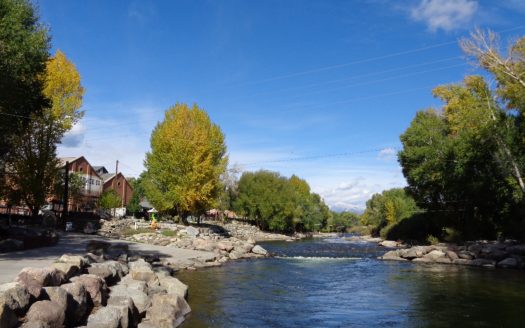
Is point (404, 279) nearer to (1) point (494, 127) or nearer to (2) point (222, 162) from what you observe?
(1) point (494, 127)

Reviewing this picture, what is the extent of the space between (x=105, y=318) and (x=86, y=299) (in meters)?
1.05

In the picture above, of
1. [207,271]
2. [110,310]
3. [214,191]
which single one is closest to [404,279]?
[207,271]

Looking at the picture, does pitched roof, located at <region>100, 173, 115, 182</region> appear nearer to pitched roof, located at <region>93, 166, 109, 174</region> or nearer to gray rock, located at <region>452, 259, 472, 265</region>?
pitched roof, located at <region>93, 166, 109, 174</region>

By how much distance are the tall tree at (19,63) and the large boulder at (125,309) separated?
12.5 metres

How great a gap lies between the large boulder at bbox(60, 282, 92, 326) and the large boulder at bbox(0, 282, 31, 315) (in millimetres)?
1129

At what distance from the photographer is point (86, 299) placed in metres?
11.4

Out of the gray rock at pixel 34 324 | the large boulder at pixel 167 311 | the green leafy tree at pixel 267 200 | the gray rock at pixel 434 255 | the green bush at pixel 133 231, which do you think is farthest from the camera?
the green leafy tree at pixel 267 200

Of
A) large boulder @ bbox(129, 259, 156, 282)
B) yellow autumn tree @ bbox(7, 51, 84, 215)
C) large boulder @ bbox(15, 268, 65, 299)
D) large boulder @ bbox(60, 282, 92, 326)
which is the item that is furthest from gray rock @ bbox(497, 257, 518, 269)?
yellow autumn tree @ bbox(7, 51, 84, 215)

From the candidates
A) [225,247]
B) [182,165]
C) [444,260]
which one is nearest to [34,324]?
[225,247]

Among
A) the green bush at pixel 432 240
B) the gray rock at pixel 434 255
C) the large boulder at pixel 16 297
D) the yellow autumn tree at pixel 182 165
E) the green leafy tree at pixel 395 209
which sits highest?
the yellow autumn tree at pixel 182 165

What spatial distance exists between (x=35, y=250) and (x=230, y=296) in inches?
413

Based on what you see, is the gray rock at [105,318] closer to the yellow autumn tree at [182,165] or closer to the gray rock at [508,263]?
the gray rock at [508,263]

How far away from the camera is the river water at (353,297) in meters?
13.6

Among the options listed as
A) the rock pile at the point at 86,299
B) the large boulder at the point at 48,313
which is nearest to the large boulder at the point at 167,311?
the rock pile at the point at 86,299
